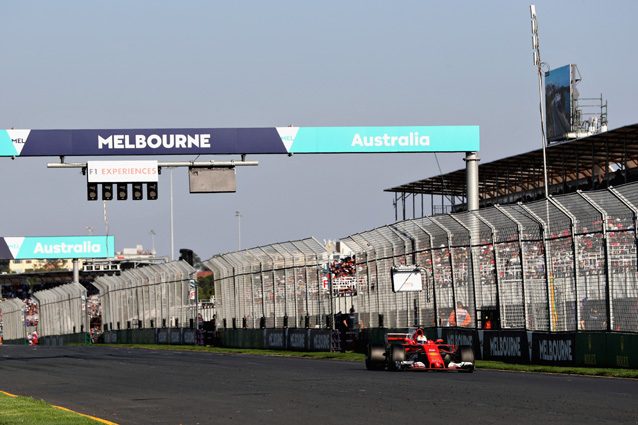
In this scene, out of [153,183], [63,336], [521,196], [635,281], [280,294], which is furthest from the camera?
[63,336]

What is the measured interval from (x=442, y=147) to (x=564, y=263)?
13.7 metres

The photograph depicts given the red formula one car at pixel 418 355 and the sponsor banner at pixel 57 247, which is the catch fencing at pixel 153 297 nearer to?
the sponsor banner at pixel 57 247

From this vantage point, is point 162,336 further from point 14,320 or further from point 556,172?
point 14,320

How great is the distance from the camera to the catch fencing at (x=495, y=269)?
23812mm

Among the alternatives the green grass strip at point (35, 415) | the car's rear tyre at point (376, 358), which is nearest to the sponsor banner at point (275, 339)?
the car's rear tyre at point (376, 358)

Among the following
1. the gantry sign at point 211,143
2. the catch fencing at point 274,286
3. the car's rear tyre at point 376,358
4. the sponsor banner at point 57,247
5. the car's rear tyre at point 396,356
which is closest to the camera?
the car's rear tyre at point 396,356

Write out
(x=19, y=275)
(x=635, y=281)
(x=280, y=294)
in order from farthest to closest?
(x=19, y=275), (x=280, y=294), (x=635, y=281)

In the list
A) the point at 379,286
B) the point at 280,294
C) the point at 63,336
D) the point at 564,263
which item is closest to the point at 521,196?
the point at 280,294

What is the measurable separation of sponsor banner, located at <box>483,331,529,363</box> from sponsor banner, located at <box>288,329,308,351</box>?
12678mm

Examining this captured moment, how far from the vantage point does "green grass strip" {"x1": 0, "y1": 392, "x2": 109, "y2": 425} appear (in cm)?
1396

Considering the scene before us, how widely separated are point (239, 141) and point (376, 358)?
14174 mm

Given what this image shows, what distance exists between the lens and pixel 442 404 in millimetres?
15578

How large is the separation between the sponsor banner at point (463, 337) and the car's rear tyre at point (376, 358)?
12.5ft

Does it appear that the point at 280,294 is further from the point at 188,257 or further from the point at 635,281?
the point at 188,257
